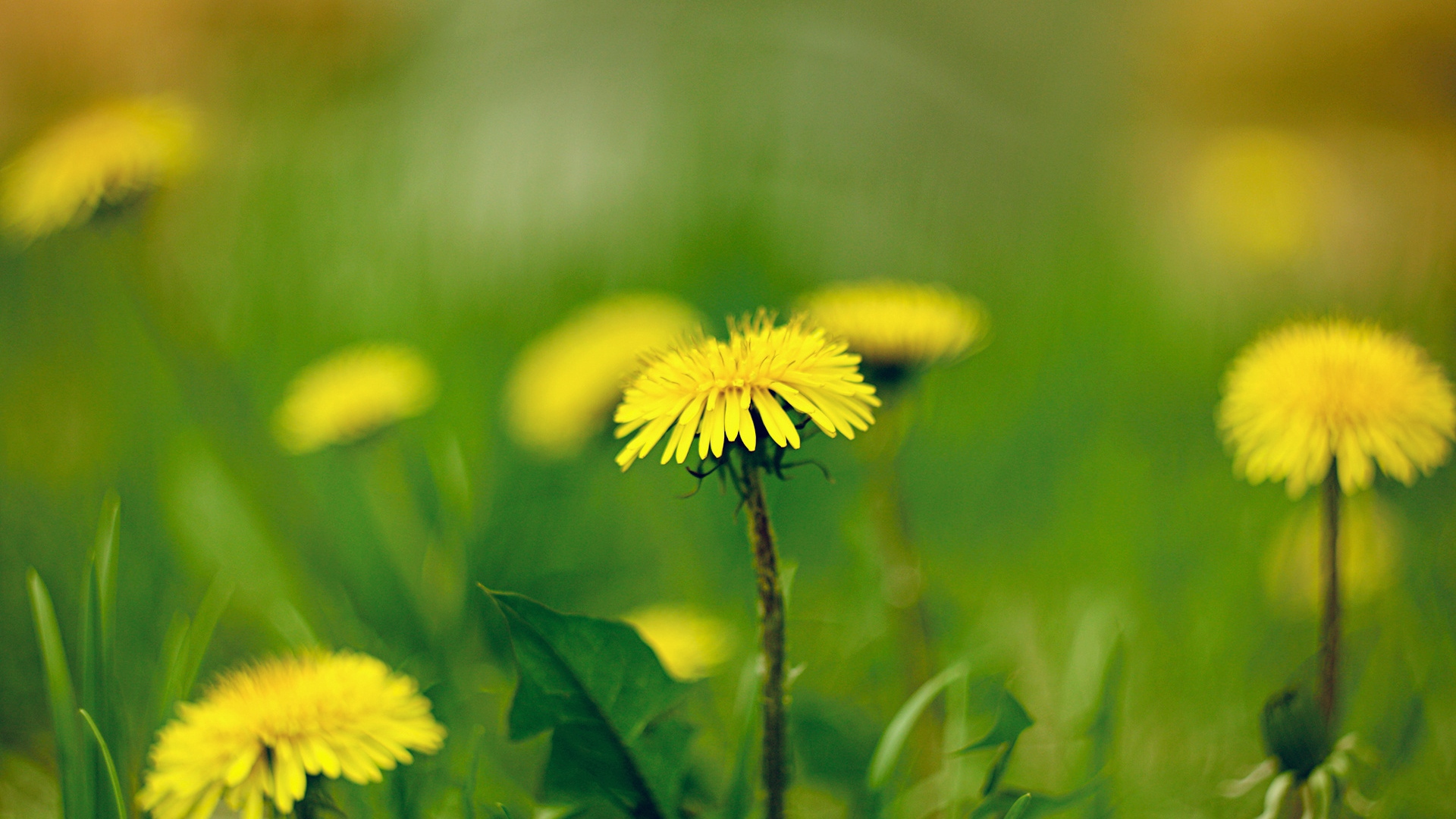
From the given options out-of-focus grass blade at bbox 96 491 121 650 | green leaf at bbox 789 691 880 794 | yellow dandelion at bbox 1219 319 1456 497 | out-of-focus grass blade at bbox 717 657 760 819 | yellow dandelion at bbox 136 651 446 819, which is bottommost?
green leaf at bbox 789 691 880 794

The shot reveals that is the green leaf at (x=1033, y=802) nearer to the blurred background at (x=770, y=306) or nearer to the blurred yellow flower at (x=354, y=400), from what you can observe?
the blurred background at (x=770, y=306)

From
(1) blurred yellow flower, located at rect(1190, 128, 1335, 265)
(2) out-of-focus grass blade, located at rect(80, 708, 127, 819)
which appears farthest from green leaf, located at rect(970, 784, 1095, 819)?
(1) blurred yellow flower, located at rect(1190, 128, 1335, 265)

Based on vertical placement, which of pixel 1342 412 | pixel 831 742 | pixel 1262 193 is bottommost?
pixel 831 742

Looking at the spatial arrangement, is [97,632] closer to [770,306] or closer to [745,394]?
[745,394]

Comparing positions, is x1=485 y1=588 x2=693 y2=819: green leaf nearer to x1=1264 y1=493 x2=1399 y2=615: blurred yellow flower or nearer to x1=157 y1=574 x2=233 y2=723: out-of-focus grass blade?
x1=157 y1=574 x2=233 y2=723: out-of-focus grass blade

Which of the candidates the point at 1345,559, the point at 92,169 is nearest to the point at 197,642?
the point at 92,169

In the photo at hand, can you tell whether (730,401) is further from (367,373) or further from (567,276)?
(567,276)
